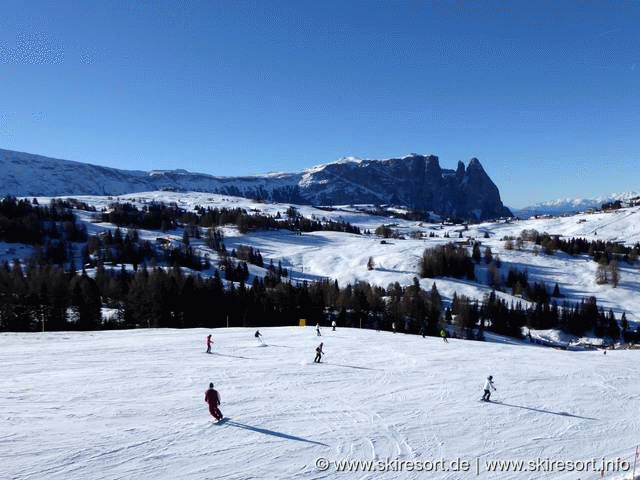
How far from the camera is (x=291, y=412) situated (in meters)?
22.4

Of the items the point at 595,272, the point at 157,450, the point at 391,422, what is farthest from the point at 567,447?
the point at 595,272

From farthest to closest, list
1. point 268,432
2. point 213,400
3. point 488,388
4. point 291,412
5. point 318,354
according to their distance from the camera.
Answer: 1. point 318,354
2. point 488,388
3. point 291,412
4. point 213,400
5. point 268,432

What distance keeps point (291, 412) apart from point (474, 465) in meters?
8.84

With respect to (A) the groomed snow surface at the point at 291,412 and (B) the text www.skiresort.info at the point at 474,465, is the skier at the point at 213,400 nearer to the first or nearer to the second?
(A) the groomed snow surface at the point at 291,412

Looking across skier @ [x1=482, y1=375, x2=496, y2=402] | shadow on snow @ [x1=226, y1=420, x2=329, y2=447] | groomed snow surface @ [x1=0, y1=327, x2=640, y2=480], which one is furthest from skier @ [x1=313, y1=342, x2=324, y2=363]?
shadow on snow @ [x1=226, y1=420, x2=329, y2=447]

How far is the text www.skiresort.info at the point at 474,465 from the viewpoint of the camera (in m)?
17.0

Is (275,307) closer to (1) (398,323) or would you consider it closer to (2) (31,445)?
(1) (398,323)

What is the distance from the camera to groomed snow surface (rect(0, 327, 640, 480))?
55.2ft

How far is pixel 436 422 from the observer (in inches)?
865

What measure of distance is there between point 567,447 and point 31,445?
22.2 m

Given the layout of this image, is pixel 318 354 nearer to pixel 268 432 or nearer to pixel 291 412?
pixel 291 412

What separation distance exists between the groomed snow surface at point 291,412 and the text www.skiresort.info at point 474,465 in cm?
19

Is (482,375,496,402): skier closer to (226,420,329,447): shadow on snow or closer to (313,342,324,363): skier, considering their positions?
(226,420,329,447): shadow on snow

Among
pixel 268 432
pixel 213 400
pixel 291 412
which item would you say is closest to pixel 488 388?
pixel 291 412
